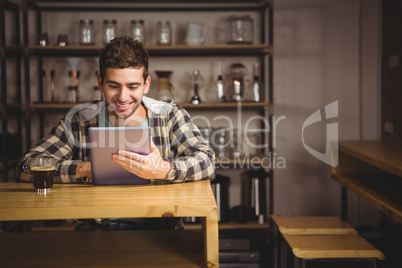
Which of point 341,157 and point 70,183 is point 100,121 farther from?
point 341,157

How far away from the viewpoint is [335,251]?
197 centimetres

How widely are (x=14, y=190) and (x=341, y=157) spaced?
1848 millimetres

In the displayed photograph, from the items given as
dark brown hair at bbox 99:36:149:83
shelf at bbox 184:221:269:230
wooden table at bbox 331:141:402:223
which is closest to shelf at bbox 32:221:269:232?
shelf at bbox 184:221:269:230

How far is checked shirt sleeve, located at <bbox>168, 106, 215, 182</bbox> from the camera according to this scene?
5.33 feet

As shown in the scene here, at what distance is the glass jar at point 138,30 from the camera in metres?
3.18

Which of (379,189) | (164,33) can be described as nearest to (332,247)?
(379,189)

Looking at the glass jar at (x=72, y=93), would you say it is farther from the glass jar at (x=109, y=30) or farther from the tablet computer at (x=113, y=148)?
the tablet computer at (x=113, y=148)

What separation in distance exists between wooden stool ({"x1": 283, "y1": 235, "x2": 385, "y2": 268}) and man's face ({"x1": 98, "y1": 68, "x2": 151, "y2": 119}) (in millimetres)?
983

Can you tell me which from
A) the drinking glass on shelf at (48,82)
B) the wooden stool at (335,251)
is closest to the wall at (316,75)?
the wooden stool at (335,251)

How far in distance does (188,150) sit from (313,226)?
920mm

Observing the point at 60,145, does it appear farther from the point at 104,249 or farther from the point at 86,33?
the point at 86,33

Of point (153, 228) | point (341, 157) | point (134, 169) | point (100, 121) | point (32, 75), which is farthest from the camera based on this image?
point (32, 75)

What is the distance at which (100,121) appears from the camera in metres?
1.93

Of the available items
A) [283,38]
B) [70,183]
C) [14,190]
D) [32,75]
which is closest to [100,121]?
[70,183]
